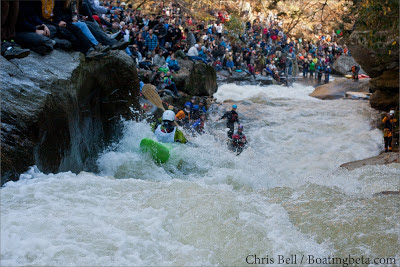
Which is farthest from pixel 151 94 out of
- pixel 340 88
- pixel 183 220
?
pixel 340 88

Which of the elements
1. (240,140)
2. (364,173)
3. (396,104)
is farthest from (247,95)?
(364,173)

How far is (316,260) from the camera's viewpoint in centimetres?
384

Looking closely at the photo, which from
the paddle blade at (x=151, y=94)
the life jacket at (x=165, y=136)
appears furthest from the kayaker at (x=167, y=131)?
the paddle blade at (x=151, y=94)

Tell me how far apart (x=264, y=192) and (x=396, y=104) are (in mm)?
11442

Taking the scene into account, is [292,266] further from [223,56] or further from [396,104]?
[223,56]

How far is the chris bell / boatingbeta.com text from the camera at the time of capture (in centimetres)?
378

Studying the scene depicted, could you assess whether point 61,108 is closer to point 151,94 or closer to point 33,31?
point 33,31

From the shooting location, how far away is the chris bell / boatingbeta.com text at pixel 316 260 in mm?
3775

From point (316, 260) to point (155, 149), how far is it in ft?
15.1

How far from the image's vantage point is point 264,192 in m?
5.89

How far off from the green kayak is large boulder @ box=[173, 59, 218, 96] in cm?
768

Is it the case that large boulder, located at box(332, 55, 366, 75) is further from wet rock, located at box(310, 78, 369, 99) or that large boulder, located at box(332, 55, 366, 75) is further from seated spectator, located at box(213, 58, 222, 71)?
seated spectator, located at box(213, 58, 222, 71)

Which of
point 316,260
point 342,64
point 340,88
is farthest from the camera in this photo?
point 342,64

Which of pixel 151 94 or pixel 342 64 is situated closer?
pixel 151 94
